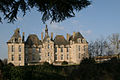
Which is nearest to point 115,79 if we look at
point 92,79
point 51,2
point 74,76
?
point 92,79

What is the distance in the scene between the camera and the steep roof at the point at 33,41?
41375mm

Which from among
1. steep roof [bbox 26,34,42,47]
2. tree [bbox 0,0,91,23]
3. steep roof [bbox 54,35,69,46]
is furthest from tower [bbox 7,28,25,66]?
tree [bbox 0,0,91,23]

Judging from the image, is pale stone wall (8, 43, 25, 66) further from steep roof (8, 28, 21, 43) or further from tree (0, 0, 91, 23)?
tree (0, 0, 91, 23)

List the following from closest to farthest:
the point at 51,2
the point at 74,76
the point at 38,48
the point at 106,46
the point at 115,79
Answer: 1. the point at 115,79
2. the point at 74,76
3. the point at 51,2
4. the point at 106,46
5. the point at 38,48

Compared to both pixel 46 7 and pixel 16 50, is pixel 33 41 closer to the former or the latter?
pixel 16 50

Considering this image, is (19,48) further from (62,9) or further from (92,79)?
(92,79)

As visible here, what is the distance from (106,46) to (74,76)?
34.3 meters

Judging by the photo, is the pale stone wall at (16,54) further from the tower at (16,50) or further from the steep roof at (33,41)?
the steep roof at (33,41)

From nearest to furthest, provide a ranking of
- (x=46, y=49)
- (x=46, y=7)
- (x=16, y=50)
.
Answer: (x=46, y=7) < (x=16, y=50) < (x=46, y=49)

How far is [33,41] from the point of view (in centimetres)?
4175

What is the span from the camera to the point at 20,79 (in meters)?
9.28

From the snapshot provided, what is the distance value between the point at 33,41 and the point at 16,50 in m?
5.15

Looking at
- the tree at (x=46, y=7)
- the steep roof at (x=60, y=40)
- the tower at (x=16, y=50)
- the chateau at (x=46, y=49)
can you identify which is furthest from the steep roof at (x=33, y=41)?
the tree at (x=46, y=7)

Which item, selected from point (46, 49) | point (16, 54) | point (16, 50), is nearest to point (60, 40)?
point (46, 49)
